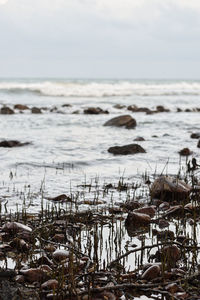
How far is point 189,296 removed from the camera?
10.6 feet

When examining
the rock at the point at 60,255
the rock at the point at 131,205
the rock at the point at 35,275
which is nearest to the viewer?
the rock at the point at 35,275

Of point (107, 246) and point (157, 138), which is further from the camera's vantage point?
point (157, 138)

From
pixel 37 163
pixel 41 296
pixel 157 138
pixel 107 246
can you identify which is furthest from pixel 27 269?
pixel 157 138

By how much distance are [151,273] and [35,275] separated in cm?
93

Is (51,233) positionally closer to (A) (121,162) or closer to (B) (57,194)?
(B) (57,194)

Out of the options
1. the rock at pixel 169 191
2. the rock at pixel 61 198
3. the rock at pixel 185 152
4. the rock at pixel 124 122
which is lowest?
the rock at pixel 61 198

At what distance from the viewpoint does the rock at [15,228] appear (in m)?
4.53

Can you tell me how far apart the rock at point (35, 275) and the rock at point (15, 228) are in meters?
0.98

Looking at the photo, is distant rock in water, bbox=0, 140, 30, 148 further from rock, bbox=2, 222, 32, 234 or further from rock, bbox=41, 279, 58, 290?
rock, bbox=41, 279, 58, 290

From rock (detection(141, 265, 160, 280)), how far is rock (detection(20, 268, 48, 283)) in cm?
79

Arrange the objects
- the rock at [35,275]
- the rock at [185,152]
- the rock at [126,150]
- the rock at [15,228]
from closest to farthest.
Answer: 1. the rock at [35,275]
2. the rock at [15,228]
3. the rock at [126,150]
4. the rock at [185,152]

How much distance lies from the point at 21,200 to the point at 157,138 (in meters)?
7.39

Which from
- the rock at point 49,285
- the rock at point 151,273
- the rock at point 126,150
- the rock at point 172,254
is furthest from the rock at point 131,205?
the rock at point 126,150

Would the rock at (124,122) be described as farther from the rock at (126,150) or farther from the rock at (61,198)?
the rock at (61,198)
